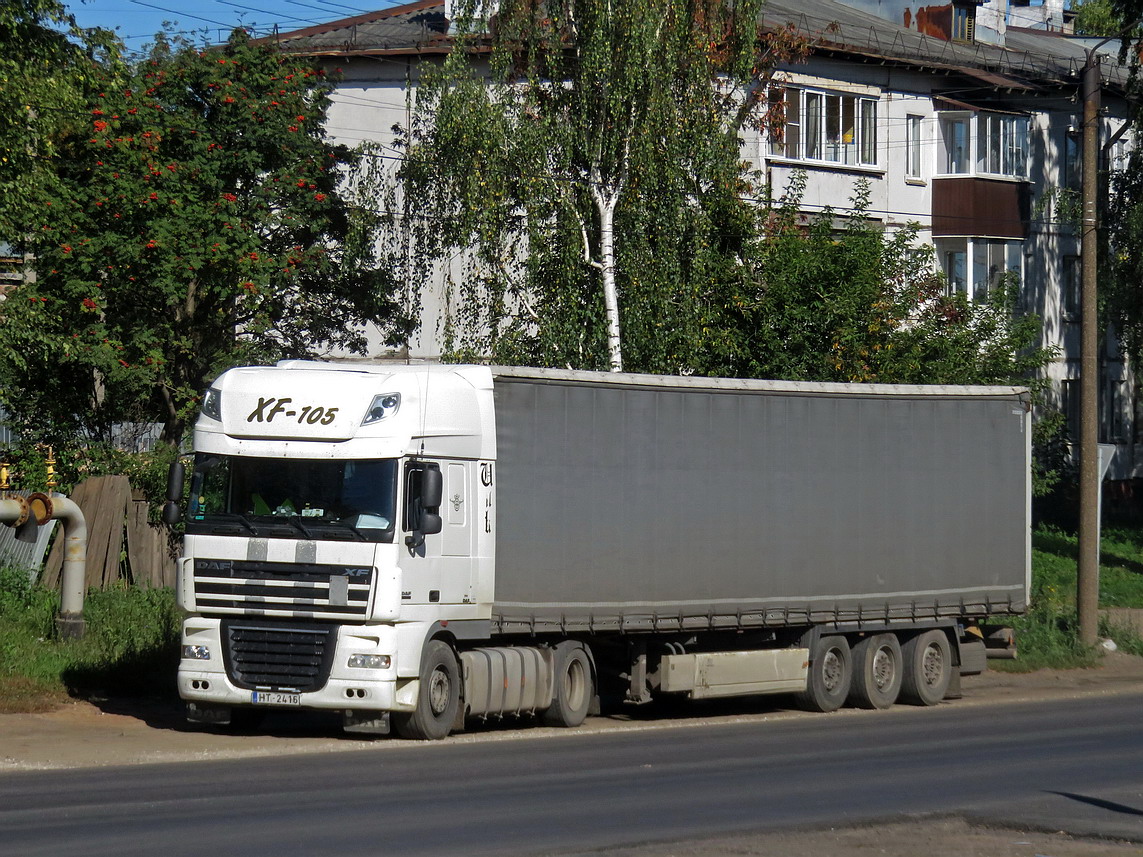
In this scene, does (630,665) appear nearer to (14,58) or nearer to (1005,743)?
(1005,743)

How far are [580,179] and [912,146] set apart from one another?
650 inches

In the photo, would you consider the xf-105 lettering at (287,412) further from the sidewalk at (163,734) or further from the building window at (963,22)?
the building window at (963,22)

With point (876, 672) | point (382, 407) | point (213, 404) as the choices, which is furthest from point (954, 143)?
point (213, 404)

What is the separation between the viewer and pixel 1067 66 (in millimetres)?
46812

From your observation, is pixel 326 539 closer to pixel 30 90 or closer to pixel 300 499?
pixel 300 499

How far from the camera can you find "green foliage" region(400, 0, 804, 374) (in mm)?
25375

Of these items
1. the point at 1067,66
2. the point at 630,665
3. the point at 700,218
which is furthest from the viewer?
the point at 1067,66

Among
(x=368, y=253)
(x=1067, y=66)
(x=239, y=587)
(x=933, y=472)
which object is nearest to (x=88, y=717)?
(x=239, y=587)

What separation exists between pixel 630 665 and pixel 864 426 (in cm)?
422

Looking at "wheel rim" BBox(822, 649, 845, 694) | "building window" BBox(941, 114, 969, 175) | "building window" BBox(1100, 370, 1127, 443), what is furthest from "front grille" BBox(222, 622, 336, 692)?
"building window" BBox(1100, 370, 1127, 443)

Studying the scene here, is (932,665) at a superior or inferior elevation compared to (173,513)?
inferior

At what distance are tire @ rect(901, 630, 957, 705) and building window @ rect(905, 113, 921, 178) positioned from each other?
862 inches

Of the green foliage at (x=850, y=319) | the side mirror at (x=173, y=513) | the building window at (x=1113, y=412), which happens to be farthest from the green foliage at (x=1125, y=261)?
the side mirror at (x=173, y=513)

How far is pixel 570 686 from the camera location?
16656mm
